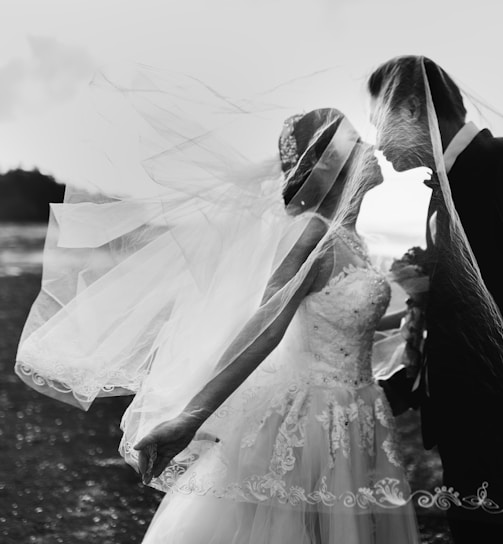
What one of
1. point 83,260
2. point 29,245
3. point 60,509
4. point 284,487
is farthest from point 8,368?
point 29,245

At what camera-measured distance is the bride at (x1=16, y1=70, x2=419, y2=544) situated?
7.75ft

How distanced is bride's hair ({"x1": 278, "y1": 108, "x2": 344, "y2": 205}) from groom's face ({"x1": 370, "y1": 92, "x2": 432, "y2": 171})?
0.46 ft

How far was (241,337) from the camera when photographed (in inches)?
93.2

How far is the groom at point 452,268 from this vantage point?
2420 mm

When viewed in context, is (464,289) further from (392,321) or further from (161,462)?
(161,462)

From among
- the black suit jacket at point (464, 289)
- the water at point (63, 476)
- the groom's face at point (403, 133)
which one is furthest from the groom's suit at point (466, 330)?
the water at point (63, 476)

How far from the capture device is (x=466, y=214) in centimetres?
256

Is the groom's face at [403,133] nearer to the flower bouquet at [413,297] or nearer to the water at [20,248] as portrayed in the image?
the flower bouquet at [413,297]

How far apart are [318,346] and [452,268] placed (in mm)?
477

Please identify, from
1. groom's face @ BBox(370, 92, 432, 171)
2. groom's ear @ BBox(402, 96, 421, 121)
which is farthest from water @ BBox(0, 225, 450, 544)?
groom's ear @ BBox(402, 96, 421, 121)

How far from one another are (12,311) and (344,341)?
873cm

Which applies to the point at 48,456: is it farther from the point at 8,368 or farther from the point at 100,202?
the point at 100,202

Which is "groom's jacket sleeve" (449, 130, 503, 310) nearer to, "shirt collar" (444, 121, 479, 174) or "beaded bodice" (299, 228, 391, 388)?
"shirt collar" (444, 121, 479, 174)

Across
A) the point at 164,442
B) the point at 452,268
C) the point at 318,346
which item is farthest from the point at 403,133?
the point at 164,442
